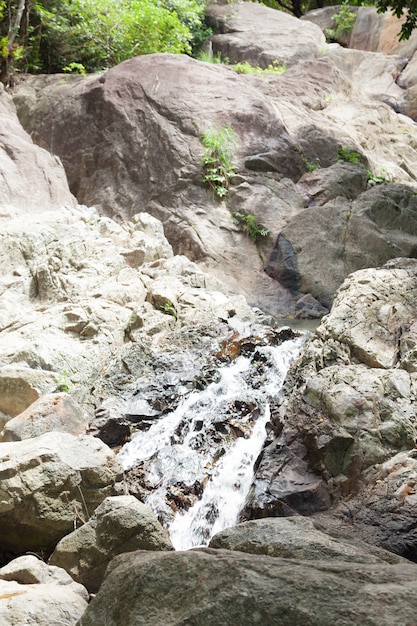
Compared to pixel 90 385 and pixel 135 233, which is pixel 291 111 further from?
pixel 90 385

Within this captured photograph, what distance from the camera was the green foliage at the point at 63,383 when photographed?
7.09m

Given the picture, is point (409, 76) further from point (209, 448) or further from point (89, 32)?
point (209, 448)

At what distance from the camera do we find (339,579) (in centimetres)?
201

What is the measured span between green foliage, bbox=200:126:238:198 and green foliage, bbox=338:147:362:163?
106 inches

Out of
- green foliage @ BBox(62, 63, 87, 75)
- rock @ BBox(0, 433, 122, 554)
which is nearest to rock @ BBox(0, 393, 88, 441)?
rock @ BBox(0, 433, 122, 554)

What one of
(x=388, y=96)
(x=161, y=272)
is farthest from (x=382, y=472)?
(x=388, y=96)

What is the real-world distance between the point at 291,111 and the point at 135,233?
22.2 ft

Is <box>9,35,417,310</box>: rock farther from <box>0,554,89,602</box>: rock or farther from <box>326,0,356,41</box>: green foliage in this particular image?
<box>326,0,356,41</box>: green foliage

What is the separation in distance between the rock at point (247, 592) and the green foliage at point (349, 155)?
12.7m

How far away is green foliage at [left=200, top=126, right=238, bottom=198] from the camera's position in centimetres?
1243

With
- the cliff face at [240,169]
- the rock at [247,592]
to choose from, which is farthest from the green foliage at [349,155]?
the rock at [247,592]

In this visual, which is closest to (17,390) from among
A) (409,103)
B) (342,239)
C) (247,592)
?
(247,592)

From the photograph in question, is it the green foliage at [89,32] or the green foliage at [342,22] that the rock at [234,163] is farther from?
the green foliage at [342,22]

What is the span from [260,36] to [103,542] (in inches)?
A: 713
